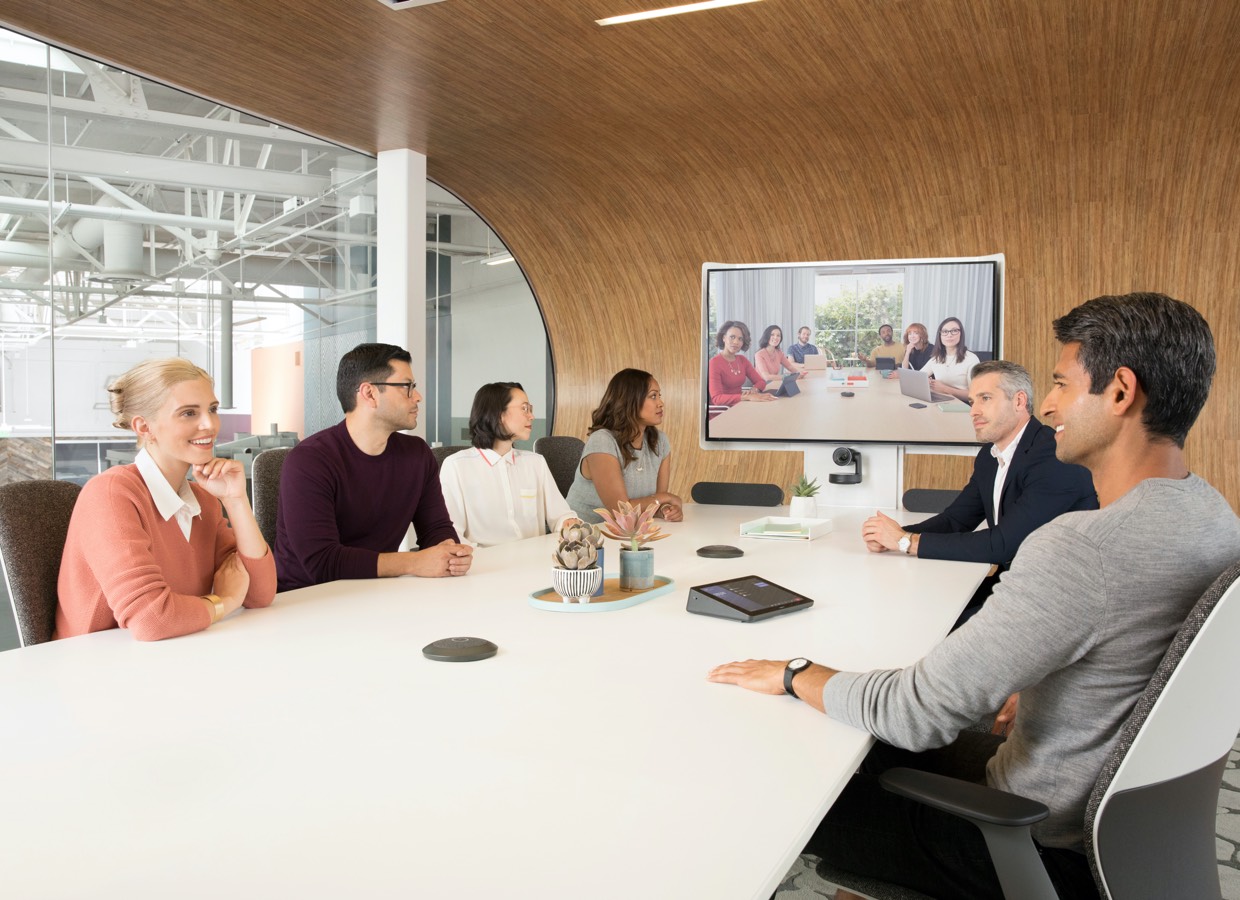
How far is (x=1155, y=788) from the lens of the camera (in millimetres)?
1278

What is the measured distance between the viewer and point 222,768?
1222mm

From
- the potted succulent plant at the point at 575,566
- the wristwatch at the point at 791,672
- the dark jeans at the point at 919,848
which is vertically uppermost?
the potted succulent plant at the point at 575,566

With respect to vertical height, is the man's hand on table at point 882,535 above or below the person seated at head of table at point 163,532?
below

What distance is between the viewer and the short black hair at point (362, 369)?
2.95 meters

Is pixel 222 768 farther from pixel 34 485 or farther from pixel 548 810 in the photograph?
pixel 34 485

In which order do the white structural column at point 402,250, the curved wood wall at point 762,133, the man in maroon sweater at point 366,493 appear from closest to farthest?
the man in maroon sweater at point 366,493 < the curved wood wall at point 762,133 < the white structural column at point 402,250

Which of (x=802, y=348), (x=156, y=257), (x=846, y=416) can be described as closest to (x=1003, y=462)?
(x=846, y=416)

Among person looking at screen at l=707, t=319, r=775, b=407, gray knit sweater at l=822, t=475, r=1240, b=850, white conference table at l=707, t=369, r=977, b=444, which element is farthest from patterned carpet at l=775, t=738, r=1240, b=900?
person looking at screen at l=707, t=319, r=775, b=407

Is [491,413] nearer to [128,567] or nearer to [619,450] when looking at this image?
[619,450]

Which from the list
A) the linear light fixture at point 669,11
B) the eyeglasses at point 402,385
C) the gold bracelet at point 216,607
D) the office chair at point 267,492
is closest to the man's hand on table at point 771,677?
the gold bracelet at point 216,607

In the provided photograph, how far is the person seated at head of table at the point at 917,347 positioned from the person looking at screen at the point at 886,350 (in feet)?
0.10

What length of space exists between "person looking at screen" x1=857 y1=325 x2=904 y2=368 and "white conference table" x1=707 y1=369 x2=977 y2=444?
6 centimetres

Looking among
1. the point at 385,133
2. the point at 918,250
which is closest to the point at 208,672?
the point at 385,133

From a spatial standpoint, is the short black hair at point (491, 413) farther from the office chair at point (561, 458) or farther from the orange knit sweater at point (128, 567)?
the orange knit sweater at point (128, 567)
